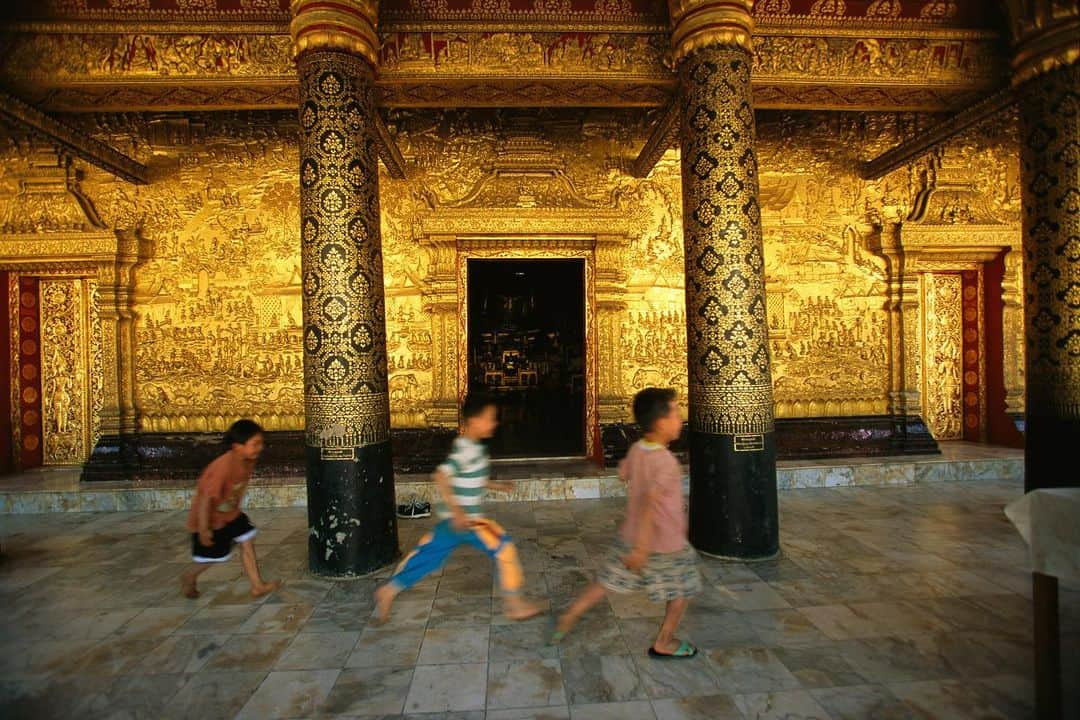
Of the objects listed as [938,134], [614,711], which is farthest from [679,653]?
[938,134]

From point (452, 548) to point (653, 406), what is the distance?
1.38 metres

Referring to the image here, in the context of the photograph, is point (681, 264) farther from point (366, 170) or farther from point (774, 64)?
point (366, 170)

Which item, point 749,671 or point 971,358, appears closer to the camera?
point 749,671

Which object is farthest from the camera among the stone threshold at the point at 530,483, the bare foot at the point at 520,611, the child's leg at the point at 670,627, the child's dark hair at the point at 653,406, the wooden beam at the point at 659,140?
the stone threshold at the point at 530,483

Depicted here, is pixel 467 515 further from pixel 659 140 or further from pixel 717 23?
pixel 659 140

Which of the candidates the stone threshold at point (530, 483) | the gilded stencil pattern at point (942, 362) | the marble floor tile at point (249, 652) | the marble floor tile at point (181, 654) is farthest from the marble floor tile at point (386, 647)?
the gilded stencil pattern at point (942, 362)

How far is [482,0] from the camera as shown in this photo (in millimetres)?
5199

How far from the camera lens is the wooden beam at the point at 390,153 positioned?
581 centimetres

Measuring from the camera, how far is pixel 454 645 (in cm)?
297

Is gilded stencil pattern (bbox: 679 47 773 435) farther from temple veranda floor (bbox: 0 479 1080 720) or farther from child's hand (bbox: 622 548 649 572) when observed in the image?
child's hand (bbox: 622 548 649 572)

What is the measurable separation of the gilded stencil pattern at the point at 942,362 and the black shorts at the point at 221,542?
9068mm

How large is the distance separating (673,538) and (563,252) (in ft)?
18.1

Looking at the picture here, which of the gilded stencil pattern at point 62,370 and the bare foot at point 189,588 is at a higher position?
the gilded stencil pattern at point 62,370

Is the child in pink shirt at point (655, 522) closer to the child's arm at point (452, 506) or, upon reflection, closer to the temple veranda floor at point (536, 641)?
the temple veranda floor at point (536, 641)
